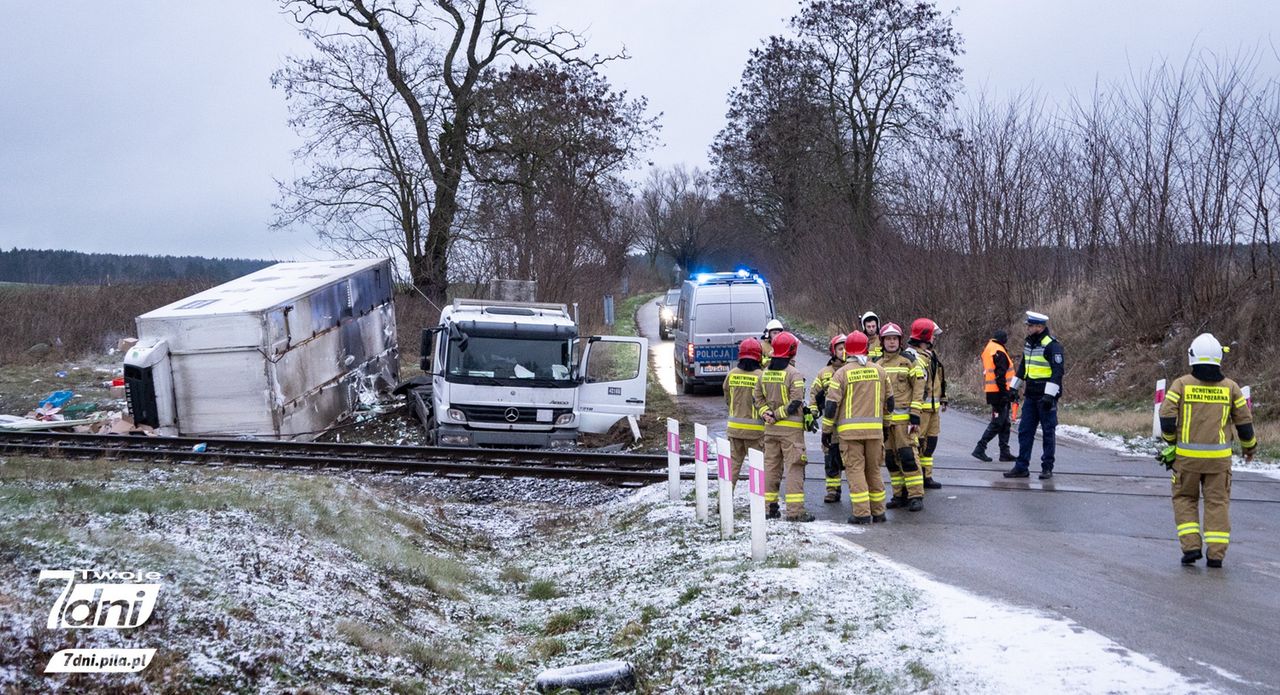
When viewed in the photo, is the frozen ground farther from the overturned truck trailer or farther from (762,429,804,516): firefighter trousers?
the overturned truck trailer

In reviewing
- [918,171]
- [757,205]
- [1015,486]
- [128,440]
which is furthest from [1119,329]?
[757,205]

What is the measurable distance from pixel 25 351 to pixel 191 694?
32790mm

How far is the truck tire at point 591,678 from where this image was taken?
245 inches

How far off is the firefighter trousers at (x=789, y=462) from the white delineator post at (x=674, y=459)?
1436mm

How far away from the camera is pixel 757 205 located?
58.8 meters

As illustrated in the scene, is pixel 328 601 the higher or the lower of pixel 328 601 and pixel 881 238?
the lower

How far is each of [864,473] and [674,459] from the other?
7.72 feet

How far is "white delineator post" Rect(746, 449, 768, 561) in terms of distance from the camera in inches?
335

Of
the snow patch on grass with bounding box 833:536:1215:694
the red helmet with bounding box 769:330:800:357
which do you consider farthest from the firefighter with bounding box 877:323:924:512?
the snow patch on grass with bounding box 833:536:1215:694

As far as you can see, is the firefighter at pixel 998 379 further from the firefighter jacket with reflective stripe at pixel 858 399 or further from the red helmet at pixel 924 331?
the firefighter jacket with reflective stripe at pixel 858 399

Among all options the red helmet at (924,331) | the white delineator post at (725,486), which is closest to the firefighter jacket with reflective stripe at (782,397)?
the white delineator post at (725,486)

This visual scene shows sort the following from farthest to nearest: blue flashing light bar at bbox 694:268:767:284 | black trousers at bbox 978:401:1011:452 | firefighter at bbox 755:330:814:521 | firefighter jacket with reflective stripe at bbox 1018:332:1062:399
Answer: blue flashing light bar at bbox 694:268:767:284
black trousers at bbox 978:401:1011:452
firefighter jacket with reflective stripe at bbox 1018:332:1062:399
firefighter at bbox 755:330:814:521

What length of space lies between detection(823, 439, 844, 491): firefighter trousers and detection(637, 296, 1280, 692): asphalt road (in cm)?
27

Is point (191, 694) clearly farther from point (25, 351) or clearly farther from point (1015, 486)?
point (25, 351)
